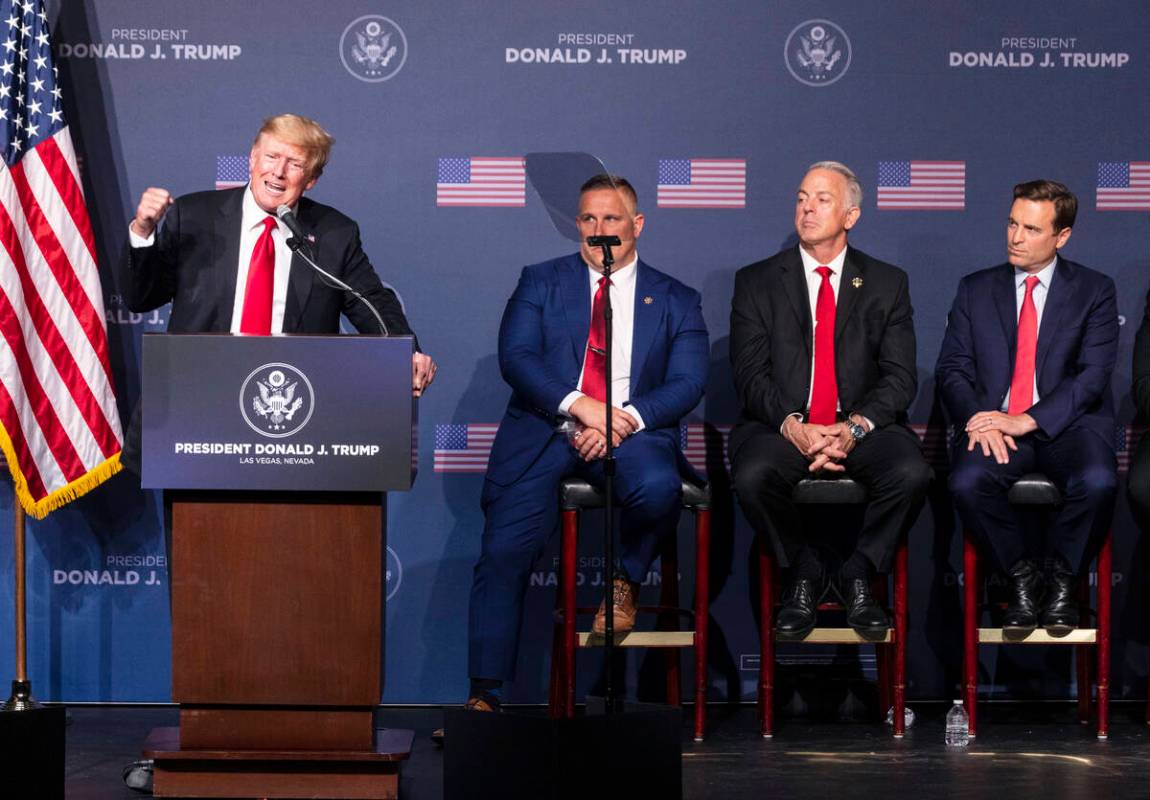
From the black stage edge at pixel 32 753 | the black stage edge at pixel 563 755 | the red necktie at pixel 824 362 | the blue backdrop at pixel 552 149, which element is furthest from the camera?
the blue backdrop at pixel 552 149

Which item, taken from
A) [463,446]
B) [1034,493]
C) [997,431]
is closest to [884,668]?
[1034,493]

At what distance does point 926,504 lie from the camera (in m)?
5.73

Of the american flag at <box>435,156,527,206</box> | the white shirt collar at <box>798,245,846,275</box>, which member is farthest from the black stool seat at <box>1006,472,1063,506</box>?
the american flag at <box>435,156,527,206</box>

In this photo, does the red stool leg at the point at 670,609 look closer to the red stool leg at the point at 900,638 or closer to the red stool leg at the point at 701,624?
the red stool leg at the point at 701,624

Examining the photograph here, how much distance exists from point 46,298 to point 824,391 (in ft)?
8.52

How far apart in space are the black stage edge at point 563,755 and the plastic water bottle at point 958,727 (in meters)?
1.50

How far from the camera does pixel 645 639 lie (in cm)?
485

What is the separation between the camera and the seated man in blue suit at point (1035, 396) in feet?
16.4

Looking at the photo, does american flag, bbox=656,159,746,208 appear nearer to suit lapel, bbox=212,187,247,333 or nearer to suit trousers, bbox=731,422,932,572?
suit trousers, bbox=731,422,932,572

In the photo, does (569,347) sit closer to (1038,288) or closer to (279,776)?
(1038,288)

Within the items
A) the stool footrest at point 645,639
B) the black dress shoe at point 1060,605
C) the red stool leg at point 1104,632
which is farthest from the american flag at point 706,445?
the red stool leg at point 1104,632

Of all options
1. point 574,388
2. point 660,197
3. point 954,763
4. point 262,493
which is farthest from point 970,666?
point 262,493

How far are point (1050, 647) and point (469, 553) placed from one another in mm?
2163

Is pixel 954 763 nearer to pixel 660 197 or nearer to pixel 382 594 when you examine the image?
pixel 382 594
